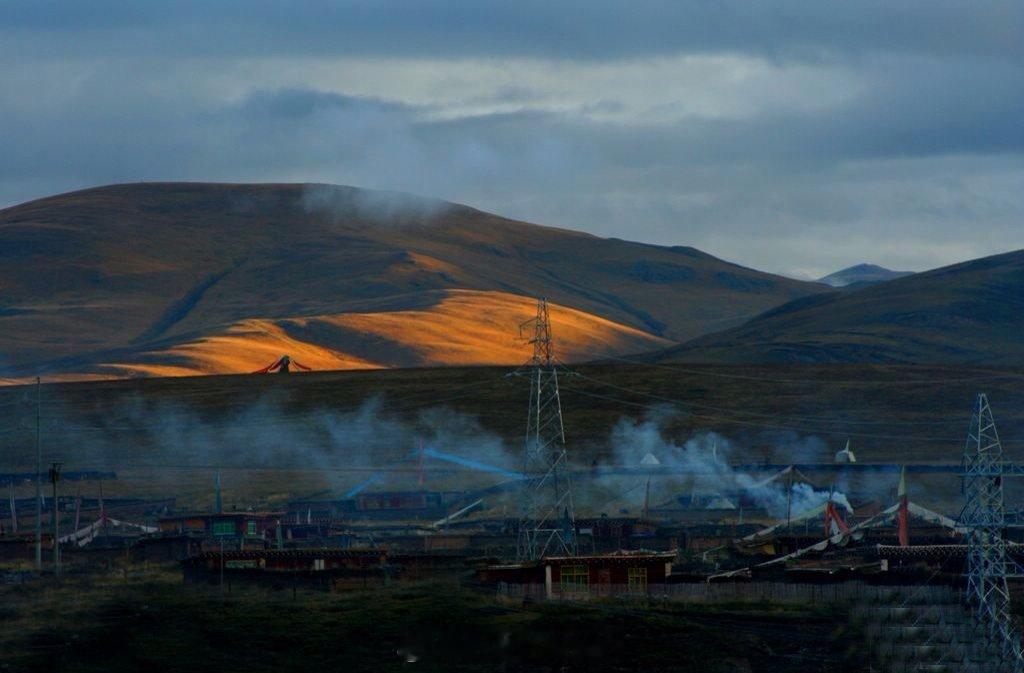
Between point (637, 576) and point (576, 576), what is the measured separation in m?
2.17

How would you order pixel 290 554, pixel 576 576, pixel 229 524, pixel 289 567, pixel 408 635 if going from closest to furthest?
pixel 408 635 → pixel 576 576 → pixel 289 567 → pixel 290 554 → pixel 229 524

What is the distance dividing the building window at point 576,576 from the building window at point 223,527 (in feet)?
113

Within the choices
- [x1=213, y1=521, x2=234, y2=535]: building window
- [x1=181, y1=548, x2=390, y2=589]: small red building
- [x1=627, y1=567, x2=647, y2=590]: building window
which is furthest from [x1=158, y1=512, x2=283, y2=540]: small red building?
[x1=627, y1=567, x2=647, y2=590]: building window

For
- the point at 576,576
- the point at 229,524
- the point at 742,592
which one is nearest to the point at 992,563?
the point at 742,592

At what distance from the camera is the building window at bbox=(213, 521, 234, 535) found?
99500 millimetres

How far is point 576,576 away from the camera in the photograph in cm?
6869

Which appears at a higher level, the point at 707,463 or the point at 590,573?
the point at 707,463

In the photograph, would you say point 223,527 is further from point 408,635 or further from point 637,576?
point 408,635

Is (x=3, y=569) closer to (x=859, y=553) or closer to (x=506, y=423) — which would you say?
(x=859, y=553)

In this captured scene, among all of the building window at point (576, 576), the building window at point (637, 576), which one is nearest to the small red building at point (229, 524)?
the building window at point (576, 576)

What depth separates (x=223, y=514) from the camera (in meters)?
101

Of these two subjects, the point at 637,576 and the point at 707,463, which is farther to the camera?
the point at 707,463

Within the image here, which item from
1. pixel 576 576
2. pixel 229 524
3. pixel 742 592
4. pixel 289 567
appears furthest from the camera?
pixel 229 524

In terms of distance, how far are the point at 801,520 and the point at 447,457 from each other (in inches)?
1628
